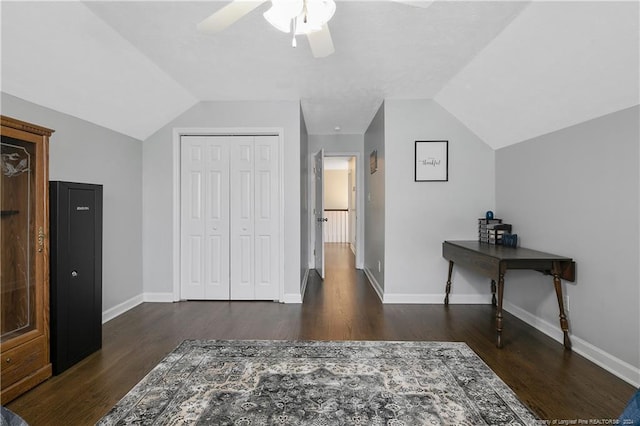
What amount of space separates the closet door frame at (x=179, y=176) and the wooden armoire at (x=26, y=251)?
1663 millimetres

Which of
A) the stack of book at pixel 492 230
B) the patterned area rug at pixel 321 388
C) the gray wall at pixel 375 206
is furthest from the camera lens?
the gray wall at pixel 375 206

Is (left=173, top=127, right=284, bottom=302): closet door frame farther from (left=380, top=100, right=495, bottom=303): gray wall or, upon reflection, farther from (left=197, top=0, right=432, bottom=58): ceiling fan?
(left=197, top=0, right=432, bottom=58): ceiling fan

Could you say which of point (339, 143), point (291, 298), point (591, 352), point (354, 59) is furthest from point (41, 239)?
point (339, 143)

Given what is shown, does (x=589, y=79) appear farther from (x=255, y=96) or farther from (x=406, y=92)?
(x=255, y=96)

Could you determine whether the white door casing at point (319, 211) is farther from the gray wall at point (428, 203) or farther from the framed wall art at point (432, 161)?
the framed wall art at point (432, 161)

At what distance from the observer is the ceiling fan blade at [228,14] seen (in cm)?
152

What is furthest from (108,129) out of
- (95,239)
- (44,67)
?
(95,239)

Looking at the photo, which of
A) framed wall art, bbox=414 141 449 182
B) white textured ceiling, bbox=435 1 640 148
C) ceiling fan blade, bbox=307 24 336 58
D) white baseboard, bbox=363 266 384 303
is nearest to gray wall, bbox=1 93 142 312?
ceiling fan blade, bbox=307 24 336 58

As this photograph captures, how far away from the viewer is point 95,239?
251 centimetres

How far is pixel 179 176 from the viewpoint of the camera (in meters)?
3.80

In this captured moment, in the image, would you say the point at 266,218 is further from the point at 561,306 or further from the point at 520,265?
the point at 561,306

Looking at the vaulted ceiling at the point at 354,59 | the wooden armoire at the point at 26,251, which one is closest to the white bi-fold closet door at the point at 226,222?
the vaulted ceiling at the point at 354,59

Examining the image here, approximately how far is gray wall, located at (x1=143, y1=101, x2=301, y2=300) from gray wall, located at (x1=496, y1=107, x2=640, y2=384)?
240cm

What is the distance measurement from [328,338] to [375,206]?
7.21 ft
